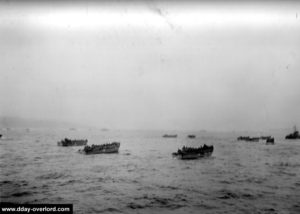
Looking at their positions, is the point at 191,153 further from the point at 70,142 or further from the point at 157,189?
the point at 70,142

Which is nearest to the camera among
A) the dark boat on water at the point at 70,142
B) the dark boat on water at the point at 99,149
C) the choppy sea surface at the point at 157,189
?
the choppy sea surface at the point at 157,189

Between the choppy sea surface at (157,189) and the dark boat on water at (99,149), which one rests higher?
the dark boat on water at (99,149)

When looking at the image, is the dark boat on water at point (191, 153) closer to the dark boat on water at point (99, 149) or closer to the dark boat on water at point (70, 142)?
the dark boat on water at point (99, 149)

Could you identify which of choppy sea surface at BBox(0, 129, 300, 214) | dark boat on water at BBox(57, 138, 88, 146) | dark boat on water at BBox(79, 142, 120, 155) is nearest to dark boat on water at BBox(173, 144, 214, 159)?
choppy sea surface at BBox(0, 129, 300, 214)

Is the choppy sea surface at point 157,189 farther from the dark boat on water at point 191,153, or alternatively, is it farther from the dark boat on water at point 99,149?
the dark boat on water at point 99,149

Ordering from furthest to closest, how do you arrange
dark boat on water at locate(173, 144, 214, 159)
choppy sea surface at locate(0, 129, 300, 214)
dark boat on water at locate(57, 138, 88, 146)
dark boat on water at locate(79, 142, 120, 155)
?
dark boat on water at locate(57, 138, 88, 146) < dark boat on water at locate(79, 142, 120, 155) < dark boat on water at locate(173, 144, 214, 159) < choppy sea surface at locate(0, 129, 300, 214)

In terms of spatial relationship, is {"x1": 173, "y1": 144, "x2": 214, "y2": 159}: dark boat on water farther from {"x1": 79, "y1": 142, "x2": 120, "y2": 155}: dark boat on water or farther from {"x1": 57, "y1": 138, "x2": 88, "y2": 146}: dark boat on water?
{"x1": 57, "y1": 138, "x2": 88, "y2": 146}: dark boat on water

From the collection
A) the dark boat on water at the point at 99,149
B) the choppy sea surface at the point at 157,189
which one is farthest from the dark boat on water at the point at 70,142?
the choppy sea surface at the point at 157,189

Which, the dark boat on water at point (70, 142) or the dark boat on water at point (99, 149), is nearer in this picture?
the dark boat on water at point (99, 149)

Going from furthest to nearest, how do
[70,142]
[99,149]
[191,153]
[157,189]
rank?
1. [70,142]
2. [99,149]
3. [191,153]
4. [157,189]

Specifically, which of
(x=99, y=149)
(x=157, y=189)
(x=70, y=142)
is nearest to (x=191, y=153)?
(x=99, y=149)

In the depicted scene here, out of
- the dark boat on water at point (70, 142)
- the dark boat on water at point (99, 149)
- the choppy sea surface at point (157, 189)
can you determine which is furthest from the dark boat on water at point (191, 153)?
the dark boat on water at point (70, 142)

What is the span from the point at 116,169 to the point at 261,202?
13824mm

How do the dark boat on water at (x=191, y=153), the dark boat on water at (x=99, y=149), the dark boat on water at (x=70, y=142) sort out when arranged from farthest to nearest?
the dark boat on water at (x=70, y=142) < the dark boat on water at (x=99, y=149) < the dark boat on water at (x=191, y=153)
